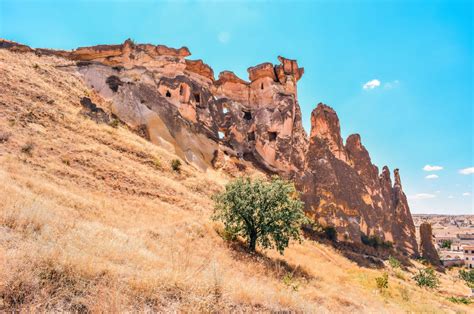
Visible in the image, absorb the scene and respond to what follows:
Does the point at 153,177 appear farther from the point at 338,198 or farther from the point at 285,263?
the point at 338,198

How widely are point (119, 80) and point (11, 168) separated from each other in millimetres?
23212

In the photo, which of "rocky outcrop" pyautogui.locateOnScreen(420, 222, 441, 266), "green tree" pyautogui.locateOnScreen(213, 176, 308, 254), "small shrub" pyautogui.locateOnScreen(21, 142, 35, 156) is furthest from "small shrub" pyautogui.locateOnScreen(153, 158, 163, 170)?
"rocky outcrop" pyautogui.locateOnScreen(420, 222, 441, 266)

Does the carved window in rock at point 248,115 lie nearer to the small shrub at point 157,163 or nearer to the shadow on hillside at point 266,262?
the small shrub at point 157,163

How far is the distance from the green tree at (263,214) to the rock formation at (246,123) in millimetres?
15941

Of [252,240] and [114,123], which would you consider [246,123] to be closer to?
[114,123]

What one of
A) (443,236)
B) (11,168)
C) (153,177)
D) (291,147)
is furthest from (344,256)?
(443,236)

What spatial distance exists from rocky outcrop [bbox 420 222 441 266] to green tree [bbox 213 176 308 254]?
144ft

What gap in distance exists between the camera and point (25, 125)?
1931 cm

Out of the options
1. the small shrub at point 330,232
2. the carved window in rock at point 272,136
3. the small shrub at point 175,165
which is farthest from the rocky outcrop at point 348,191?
the small shrub at point 175,165

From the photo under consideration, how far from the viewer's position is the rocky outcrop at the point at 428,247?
46297 millimetres

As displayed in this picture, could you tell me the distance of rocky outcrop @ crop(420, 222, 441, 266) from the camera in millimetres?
46297

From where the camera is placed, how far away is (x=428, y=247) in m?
47.6

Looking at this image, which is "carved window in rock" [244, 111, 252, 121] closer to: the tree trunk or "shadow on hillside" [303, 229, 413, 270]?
"shadow on hillside" [303, 229, 413, 270]

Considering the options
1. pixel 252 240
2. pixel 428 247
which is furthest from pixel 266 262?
pixel 428 247
